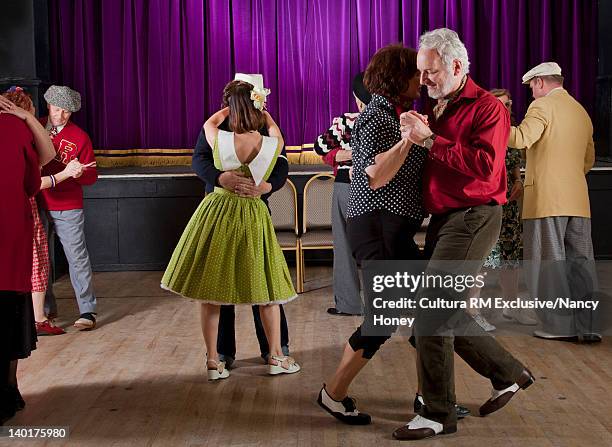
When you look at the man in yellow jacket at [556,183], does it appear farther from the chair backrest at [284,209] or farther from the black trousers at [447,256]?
the chair backrest at [284,209]

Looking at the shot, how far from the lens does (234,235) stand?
4352 mm

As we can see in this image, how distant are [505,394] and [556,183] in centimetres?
164

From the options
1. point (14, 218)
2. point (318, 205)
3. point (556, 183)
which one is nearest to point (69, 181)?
point (14, 218)

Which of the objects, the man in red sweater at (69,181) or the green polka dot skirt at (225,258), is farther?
the man in red sweater at (69,181)

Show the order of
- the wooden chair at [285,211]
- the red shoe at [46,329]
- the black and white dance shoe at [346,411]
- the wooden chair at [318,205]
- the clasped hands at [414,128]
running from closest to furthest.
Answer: the clasped hands at [414,128]
the black and white dance shoe at [346,411]
the red shoe at [46,329]
the wooden chair at [285,211]
the wooden chair at [318,205]

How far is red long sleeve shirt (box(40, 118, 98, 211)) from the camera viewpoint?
547cm

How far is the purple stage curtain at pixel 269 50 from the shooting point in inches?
324

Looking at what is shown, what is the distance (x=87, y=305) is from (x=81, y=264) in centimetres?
24

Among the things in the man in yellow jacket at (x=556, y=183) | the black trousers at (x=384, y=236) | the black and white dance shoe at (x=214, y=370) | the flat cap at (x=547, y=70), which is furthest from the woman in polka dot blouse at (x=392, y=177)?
the flat cap at (x=547, y=70)

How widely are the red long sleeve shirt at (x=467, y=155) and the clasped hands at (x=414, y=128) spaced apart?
7cm

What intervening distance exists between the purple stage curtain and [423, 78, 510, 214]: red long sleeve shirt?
16.1 ft

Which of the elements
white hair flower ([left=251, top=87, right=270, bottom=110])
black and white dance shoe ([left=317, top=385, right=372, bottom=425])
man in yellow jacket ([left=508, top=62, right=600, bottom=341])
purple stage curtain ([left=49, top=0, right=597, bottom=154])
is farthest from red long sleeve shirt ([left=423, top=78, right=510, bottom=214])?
purple stage curtain ([left=49, top=0, right=597, bottom=154])

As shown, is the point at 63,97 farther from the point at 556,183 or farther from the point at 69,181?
the point at 556,183

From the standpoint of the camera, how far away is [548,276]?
524 centimetres
